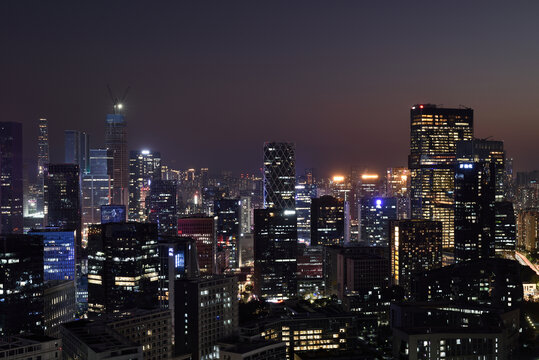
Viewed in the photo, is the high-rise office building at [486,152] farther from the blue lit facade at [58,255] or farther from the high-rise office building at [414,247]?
the blue lit facade at [58,255]

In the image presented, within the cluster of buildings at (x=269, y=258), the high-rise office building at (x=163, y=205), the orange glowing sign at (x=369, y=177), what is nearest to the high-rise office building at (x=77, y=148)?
the cluster of buildings at (x=269, y=258)

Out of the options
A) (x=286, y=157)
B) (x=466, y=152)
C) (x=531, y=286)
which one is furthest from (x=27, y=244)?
(x=466, y=152)

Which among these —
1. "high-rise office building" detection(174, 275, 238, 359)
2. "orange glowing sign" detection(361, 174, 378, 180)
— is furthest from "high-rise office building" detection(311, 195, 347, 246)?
"high-rise office building" detection(174, 275, 238, 359)

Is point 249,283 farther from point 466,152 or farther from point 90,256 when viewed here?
point 466,152

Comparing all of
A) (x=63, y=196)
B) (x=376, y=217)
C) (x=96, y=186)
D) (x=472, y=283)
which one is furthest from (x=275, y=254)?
(x=96, y=186)

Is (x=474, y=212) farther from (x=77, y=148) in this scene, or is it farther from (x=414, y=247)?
(x=77, y=148)
